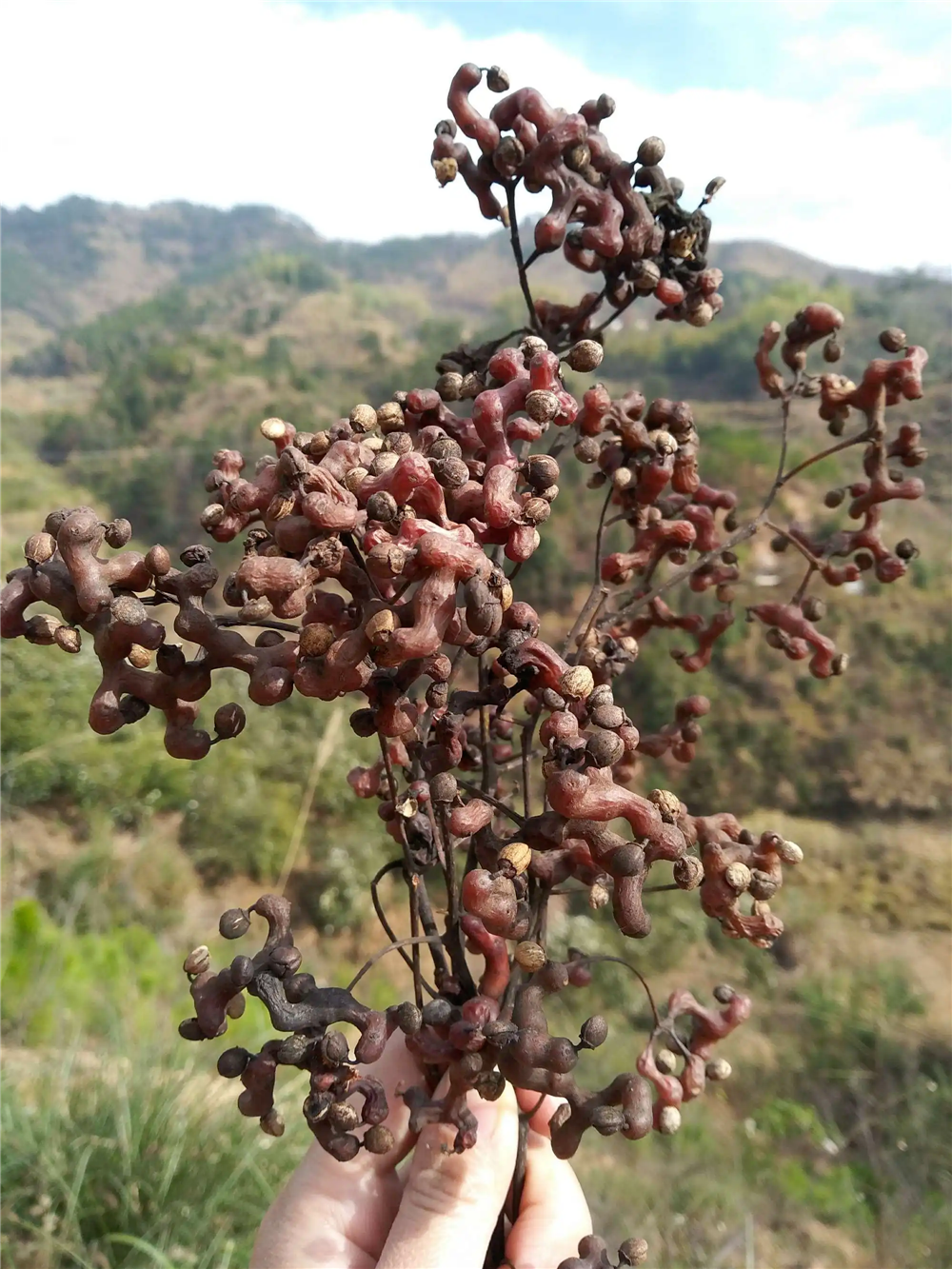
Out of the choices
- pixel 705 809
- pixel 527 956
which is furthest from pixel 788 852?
pixel 705 809

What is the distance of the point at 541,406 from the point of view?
70cm

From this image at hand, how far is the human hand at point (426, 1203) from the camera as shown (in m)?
1.00

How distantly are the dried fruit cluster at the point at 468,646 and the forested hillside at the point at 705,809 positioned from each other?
6.91 feet

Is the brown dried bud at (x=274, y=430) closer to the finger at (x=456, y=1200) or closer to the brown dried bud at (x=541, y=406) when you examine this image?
the brown dried bud at (x=541, y=406)

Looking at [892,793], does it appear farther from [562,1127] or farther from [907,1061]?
[562,1127]

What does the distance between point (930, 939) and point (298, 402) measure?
11.8 m

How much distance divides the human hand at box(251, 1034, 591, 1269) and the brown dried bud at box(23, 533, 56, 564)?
2.51 ft

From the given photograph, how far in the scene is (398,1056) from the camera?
1296 millimetres

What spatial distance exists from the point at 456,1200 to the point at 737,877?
22.9 inches

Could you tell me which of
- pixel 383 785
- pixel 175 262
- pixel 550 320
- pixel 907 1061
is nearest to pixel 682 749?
pixel 383 785

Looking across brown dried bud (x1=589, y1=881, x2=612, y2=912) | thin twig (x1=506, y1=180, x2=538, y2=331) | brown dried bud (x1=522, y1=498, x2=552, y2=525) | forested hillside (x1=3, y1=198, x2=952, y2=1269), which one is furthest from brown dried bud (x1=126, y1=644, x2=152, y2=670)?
forested hillside (x1=3, y1=198, x2=952, y2=1269)

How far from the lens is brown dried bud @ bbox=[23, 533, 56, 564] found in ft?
2.30

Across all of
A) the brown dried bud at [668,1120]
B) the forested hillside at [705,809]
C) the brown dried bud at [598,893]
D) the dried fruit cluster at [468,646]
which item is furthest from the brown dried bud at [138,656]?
the forested hillside at [705,809]

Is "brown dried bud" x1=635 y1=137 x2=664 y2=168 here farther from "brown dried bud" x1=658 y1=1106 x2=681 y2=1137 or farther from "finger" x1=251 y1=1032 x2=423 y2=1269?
"finger" x1=251 y1=1032 x2=423 y2=1269
